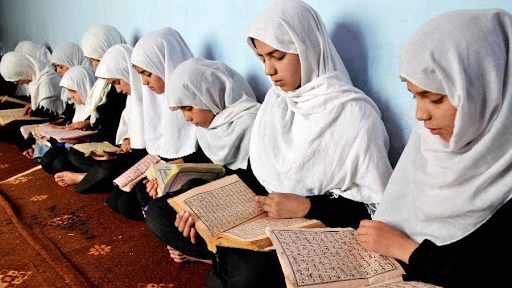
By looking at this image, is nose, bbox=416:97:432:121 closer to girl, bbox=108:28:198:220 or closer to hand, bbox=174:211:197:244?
hand, bbox=174:211:197:244

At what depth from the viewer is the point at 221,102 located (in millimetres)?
1828

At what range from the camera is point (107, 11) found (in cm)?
316

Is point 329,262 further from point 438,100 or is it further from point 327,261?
point 438,100

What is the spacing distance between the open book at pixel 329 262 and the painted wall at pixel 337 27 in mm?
469

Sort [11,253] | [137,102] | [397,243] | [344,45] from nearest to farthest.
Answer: [397,243]
[344,45]
[11,253]
[137,102]

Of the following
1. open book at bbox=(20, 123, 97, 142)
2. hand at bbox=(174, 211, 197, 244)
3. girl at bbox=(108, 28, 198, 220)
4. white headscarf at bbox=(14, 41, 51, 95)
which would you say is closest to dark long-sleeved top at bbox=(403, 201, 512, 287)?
hand at bbox=(174, 211, 197, 244)

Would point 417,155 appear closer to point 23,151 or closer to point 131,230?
point 131,230

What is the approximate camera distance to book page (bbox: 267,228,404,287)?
0.93m

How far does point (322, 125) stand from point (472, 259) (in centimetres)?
55

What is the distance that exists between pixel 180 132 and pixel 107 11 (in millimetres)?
1512

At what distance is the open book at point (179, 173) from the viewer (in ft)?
5.24

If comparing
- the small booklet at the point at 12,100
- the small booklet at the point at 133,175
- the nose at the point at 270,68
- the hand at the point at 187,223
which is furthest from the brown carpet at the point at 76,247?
the small booklet at the point at 12,100

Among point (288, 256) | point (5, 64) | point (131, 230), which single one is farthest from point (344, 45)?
point (5, 64)

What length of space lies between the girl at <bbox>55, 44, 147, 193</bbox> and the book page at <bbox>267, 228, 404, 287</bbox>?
4.82 feet
